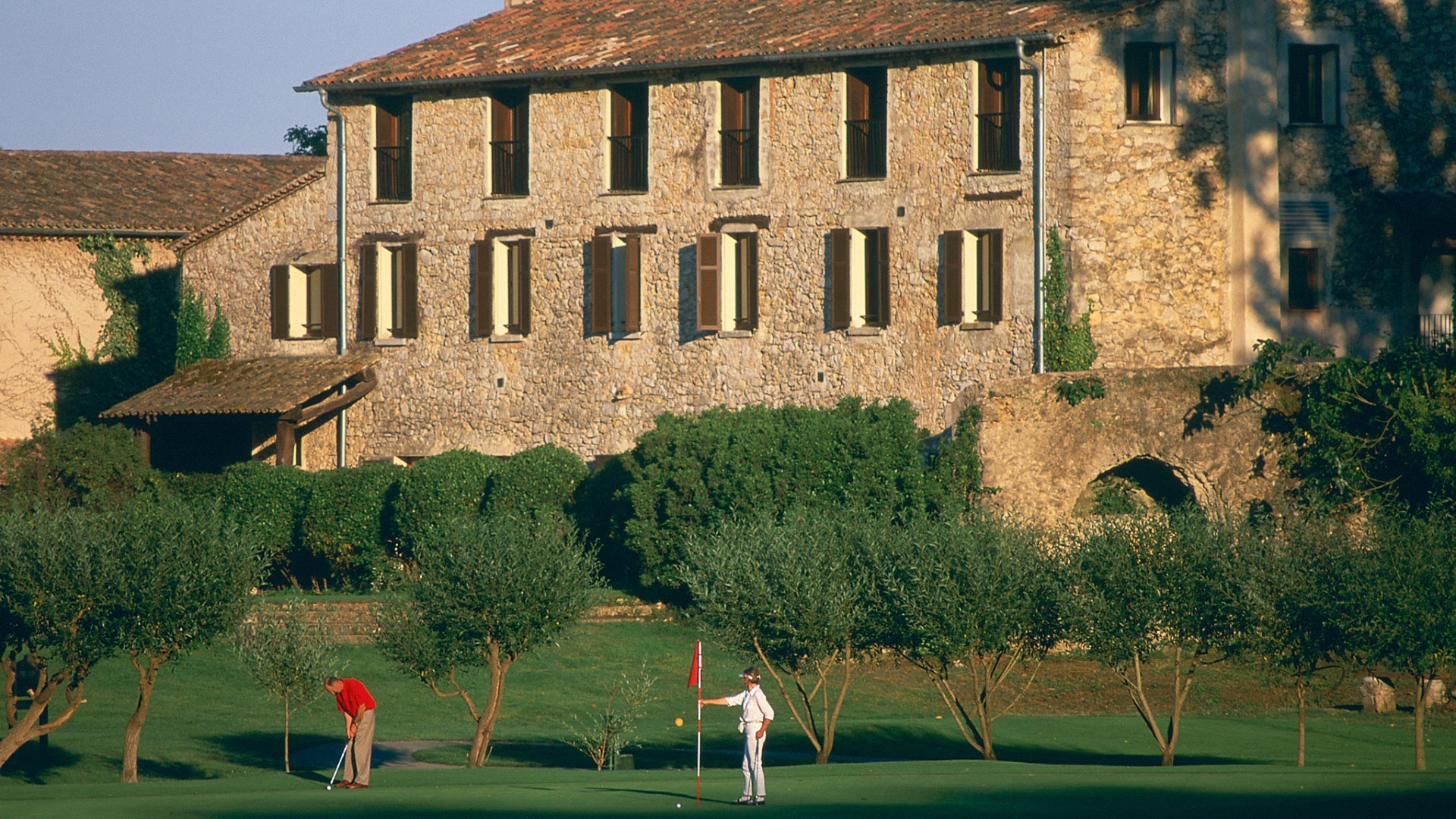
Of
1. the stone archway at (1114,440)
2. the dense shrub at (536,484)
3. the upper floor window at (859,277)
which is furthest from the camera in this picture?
the upper floor window at (859,277)

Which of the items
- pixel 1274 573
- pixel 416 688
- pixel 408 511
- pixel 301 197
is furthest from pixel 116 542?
pixel 301 197

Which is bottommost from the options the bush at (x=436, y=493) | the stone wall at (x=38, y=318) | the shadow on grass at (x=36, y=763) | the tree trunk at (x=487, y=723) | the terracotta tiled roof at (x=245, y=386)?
the shadow on grass at (x=36, y=763)

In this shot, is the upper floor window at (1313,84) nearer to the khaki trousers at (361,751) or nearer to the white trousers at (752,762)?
the white trousers at (752,762)

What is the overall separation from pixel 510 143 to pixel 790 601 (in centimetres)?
1668

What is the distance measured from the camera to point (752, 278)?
3675cm

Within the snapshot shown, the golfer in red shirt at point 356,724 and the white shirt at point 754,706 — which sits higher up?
the white shirt at point 754,706

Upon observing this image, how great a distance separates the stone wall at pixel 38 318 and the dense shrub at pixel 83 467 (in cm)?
489

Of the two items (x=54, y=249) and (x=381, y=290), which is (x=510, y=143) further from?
(x=54, y=249)

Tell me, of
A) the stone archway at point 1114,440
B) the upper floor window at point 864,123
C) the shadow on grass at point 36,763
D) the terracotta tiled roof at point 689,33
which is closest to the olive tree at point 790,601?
the stone archway at point 1114,440

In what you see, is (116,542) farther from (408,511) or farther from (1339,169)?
(1339,169)

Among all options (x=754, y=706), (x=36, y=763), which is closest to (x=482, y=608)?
(x=36, y=763)

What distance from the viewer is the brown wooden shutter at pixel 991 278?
3472cm

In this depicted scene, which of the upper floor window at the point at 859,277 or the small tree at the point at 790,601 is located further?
the upper floor window at the point at 859,277

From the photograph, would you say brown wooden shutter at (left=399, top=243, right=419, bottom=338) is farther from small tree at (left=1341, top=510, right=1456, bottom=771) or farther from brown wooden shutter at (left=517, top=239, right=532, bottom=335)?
small tree at (left=1341, top=510, right=1456, bottom=771)
